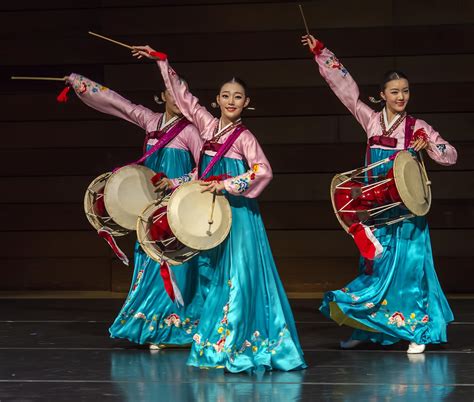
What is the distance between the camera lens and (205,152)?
4.73 meters

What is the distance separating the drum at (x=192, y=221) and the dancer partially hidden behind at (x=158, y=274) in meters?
0.63

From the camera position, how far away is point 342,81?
205 inches

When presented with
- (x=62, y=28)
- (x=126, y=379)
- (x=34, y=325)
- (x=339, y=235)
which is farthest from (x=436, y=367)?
(x=62, y=28)

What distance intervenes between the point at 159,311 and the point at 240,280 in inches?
32.9

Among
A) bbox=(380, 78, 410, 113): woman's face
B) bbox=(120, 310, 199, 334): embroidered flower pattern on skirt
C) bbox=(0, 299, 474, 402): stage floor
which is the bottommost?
bbox=(0, 299, 474, 402): stage floor

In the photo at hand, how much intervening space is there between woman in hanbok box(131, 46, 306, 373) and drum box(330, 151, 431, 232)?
0.50 m

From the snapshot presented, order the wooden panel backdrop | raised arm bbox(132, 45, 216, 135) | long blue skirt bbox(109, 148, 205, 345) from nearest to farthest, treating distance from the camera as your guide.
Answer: raised arm bbox(132, 45, 216, 135), long blue skirt bbox(109, 148, 205, 345), the wooden panel backdrop

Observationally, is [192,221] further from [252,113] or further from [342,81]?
[252,113]

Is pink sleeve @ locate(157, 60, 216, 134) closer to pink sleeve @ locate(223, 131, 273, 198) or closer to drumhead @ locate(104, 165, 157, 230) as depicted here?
pink sleeve @ locate(223, 131, 273, 198)

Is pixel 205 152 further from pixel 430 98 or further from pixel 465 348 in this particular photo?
pixel 430 98

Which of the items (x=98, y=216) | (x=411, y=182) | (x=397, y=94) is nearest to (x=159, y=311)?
(x=98, y=216)

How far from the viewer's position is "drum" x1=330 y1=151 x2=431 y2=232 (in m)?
4.85

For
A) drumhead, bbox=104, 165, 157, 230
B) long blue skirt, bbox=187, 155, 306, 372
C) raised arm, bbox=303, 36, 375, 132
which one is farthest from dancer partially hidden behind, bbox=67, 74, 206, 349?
raised arm, bbox=303, 36, 375, 132

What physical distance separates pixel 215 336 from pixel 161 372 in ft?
0.84
